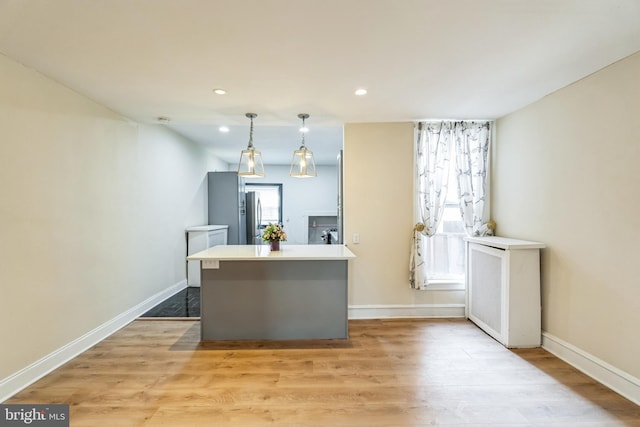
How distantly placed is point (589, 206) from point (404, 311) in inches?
86.1

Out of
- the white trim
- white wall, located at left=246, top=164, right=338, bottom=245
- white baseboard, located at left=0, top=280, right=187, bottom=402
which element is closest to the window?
the white trim

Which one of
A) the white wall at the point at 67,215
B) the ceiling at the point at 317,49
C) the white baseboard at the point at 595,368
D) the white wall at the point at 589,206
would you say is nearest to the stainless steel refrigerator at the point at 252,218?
the white wall at the point at 67,215

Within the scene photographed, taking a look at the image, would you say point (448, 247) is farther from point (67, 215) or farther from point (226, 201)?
point (226, 201)

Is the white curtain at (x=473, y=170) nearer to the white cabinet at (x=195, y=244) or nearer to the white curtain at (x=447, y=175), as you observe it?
the white curtain at (x=447, y=175)

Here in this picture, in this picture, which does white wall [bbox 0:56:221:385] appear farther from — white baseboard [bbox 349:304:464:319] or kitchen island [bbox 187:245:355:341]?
white baseboard [bbox 349:304:464:319]

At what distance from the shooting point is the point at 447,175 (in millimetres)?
3682

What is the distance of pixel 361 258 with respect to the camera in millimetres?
3729

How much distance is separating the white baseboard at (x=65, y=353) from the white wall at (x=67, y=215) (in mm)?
49

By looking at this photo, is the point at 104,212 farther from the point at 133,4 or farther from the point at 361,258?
the point at 361,258

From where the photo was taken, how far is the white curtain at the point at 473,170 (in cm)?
364

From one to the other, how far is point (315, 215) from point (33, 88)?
6.07m

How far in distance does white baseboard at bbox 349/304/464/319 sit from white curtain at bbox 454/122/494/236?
1.00 m

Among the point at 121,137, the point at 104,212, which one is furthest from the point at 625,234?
the point at 121,137

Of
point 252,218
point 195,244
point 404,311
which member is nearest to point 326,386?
point 404,311
